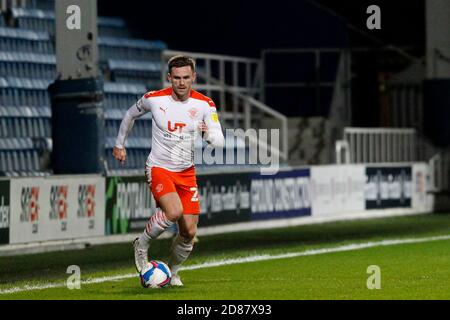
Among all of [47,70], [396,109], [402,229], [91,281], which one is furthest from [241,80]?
[91,281]

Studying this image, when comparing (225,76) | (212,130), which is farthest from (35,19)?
(212,130)

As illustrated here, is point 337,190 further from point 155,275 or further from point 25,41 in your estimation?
point 155,275

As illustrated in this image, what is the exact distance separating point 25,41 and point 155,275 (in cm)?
1442

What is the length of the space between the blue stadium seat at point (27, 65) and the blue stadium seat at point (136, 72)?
188 cm

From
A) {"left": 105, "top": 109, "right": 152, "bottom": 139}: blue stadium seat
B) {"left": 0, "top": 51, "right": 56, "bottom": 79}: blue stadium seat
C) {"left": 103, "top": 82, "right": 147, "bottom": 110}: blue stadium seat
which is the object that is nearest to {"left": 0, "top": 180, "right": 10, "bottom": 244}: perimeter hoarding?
{"left": 0, "top": 51, "right": 56, "bottom": 79}: blue stadium seat

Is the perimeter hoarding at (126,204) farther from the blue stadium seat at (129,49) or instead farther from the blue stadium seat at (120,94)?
the blue stadium seat at (129,49)

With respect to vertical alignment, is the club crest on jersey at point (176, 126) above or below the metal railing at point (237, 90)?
below

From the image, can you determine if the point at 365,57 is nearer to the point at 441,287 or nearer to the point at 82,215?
the point at 82,215

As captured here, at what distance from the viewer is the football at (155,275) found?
40.3 ft

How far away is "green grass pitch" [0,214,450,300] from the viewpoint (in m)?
12.1

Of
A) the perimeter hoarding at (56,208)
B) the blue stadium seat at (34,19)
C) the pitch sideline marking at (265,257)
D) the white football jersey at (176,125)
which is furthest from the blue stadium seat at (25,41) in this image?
the white football jersey at (176,125)

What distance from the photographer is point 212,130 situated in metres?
12.3

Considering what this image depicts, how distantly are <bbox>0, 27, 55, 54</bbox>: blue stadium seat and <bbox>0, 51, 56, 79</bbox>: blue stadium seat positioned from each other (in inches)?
10.6

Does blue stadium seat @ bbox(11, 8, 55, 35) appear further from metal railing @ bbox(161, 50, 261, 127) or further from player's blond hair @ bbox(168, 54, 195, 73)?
player's blond hair @ bbox(168, 54, 195, 73)
